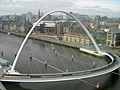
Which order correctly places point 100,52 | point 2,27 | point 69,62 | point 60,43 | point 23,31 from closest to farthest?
point 69,62 < point 100,52 < point 60,43 < point 23,31 < point 2,27

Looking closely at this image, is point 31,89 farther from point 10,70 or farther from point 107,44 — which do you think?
point 107,44

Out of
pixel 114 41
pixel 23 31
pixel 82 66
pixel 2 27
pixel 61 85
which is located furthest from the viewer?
pixel 2 27

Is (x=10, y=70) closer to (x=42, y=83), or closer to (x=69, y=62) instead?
(x=42, y=83)

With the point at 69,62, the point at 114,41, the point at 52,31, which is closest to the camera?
the point at 69,62

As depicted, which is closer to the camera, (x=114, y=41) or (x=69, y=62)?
(x=69, y=62)

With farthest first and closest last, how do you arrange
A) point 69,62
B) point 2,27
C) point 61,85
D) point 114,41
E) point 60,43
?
point 2,27 → point 60,43 → point 114,41 → point 69,62 → point 61,85

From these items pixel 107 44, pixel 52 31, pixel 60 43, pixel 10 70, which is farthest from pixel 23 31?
pixel 10 70

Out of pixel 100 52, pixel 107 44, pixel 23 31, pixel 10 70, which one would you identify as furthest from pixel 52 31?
pixel 10 70

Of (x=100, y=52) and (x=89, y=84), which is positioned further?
(x=100, y=52)
